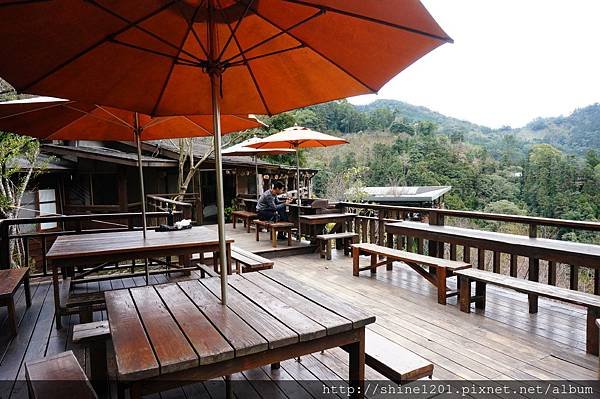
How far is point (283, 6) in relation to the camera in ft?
6.30

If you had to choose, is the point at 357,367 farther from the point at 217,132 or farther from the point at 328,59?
the point at 328,59

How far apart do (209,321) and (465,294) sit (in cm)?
305

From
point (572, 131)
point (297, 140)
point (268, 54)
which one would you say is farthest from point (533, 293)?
point (572, 131)

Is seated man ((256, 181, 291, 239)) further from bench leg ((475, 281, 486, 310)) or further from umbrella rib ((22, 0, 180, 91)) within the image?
umbrella rib ((22, 0, 180, 91))

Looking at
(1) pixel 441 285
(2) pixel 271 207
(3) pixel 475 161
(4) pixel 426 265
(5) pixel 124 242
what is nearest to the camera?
(5) pixel 124 242

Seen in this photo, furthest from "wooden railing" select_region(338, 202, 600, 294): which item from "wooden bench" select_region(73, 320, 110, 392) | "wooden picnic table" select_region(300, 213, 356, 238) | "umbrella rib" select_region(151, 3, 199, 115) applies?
"wooden bench" select_region(73, 320, 110, 392)

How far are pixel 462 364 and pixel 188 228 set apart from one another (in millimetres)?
3429

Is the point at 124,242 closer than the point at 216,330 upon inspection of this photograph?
No

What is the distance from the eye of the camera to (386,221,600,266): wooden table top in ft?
11.6

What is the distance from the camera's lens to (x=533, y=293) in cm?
339

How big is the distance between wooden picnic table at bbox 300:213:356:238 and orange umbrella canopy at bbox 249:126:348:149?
1.39m

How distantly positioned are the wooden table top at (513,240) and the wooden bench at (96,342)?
3805 millimetres

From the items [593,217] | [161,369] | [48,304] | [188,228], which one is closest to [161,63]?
[161,369]

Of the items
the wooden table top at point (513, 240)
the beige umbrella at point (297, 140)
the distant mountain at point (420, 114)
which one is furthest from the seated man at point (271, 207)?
the distant mountain at point (420, 114)
